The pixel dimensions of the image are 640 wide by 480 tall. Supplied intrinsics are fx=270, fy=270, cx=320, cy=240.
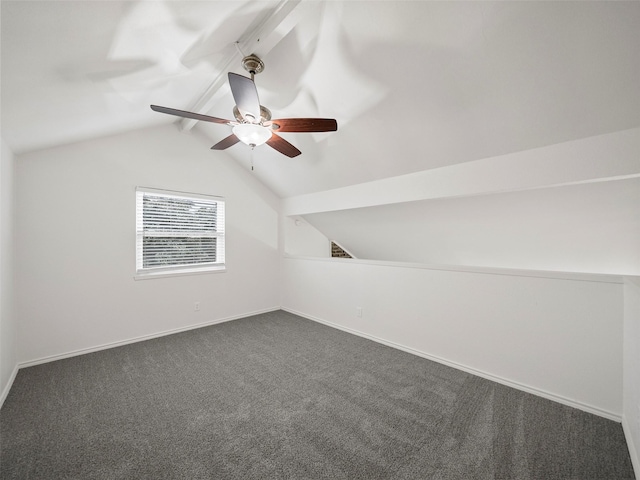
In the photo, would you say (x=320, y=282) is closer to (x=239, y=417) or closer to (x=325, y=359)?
(x=325, y=359)

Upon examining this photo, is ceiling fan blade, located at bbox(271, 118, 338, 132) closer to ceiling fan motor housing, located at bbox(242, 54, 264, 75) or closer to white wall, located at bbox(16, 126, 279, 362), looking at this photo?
ceiling fan motor housing, located at bbox(242, 54, 264, 75)

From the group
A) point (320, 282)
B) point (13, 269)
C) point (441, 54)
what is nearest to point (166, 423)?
point (13, 269)

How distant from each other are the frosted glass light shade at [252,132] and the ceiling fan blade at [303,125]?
0.31 feet

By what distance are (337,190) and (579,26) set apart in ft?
8.42

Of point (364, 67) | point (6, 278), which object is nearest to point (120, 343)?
point (6, 278)

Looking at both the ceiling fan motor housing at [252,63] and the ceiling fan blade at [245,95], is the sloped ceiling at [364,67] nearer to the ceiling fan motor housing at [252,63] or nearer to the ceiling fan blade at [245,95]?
the ceiling fan motor housing at [252,63]

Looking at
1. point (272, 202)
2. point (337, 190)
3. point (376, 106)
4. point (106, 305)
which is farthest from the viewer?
point (272, 202)

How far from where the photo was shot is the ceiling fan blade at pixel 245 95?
5.03 ft

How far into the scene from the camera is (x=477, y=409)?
80.6 inches

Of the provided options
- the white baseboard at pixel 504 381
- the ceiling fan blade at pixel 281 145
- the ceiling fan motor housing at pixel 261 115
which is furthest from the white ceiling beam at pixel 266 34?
the white baseboard at pixel 504 381

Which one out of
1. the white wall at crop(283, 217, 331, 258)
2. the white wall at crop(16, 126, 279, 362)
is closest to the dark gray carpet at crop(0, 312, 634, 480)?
the white wall at crop(16, 126, 279, 362)

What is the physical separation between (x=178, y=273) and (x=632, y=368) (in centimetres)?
443

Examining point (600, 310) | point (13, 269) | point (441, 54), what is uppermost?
point (441, 54)

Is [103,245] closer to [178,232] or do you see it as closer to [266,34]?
[178,232]
